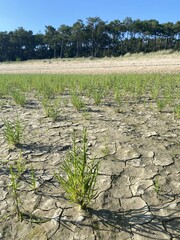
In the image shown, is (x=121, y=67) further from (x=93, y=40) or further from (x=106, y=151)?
(x=93, y=40)

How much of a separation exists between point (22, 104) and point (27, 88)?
328 centimetres

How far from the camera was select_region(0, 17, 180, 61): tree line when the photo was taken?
186ft

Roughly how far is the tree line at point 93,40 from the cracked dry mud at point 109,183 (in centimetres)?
5227

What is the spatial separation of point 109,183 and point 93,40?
60986mm

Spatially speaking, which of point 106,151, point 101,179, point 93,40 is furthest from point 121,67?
point 93,40

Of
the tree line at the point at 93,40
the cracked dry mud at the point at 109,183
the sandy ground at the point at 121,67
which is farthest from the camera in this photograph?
the tree line at the point at 93,40

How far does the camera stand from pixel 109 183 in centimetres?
267

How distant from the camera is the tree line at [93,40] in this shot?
186 ft

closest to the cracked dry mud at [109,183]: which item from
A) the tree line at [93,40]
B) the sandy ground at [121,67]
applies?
the sandy ground at [121,67]

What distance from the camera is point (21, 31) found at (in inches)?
2594

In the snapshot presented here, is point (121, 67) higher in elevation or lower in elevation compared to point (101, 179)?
higher

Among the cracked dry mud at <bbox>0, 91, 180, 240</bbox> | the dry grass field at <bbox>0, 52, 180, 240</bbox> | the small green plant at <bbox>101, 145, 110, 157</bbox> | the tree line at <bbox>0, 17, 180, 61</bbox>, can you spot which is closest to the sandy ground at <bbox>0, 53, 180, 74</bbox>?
the dry grass field at <bbox>0, 52, 180, 240</bbox>

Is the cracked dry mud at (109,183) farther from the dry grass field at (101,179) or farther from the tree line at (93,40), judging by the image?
the tree line at (93,40)

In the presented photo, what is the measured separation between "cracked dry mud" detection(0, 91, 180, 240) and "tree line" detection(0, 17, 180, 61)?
52.3m
